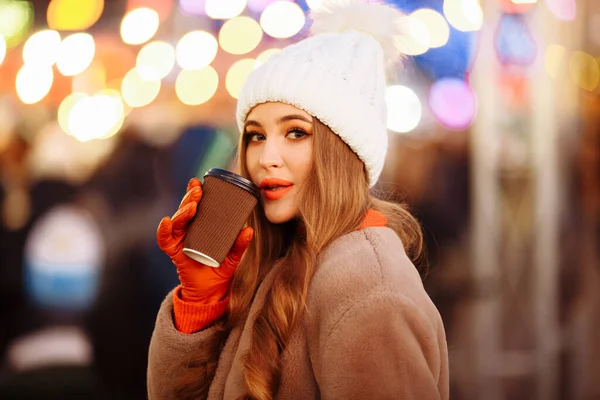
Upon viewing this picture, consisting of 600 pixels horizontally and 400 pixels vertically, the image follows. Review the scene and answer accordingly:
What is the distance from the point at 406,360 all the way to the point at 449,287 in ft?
8.93

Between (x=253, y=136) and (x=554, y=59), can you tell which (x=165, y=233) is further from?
(x=554, y=59)

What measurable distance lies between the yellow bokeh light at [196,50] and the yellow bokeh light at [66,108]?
728 mm

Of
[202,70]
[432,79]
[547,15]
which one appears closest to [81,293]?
[202,70]

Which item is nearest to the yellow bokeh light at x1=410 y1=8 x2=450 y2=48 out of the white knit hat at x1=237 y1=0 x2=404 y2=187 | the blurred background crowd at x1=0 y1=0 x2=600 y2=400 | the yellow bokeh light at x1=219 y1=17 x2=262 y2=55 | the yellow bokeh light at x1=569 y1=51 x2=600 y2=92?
the blurred background crowd at x1=0 y1=0 x2=600 y2=400

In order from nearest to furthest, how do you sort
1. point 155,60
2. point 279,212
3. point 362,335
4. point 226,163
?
point 362,335
point 279,212
point 226,163
point 155,60

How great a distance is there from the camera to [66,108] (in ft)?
13.9

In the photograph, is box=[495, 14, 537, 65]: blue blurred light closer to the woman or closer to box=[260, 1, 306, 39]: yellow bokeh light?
box=[260, 1, 306, 39]: yellow bokeh light

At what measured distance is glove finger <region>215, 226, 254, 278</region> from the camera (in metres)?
1.41

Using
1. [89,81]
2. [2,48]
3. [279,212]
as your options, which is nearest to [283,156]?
[279,212]

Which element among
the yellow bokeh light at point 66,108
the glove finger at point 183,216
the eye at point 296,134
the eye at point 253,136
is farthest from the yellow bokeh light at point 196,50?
the glove finger at point 183,216

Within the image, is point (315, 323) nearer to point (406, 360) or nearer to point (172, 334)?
point (406, 360)

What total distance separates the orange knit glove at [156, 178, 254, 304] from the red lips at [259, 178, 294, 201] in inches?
4.5

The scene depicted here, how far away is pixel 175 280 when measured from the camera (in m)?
3.36

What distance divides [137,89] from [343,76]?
3092 millimetres
